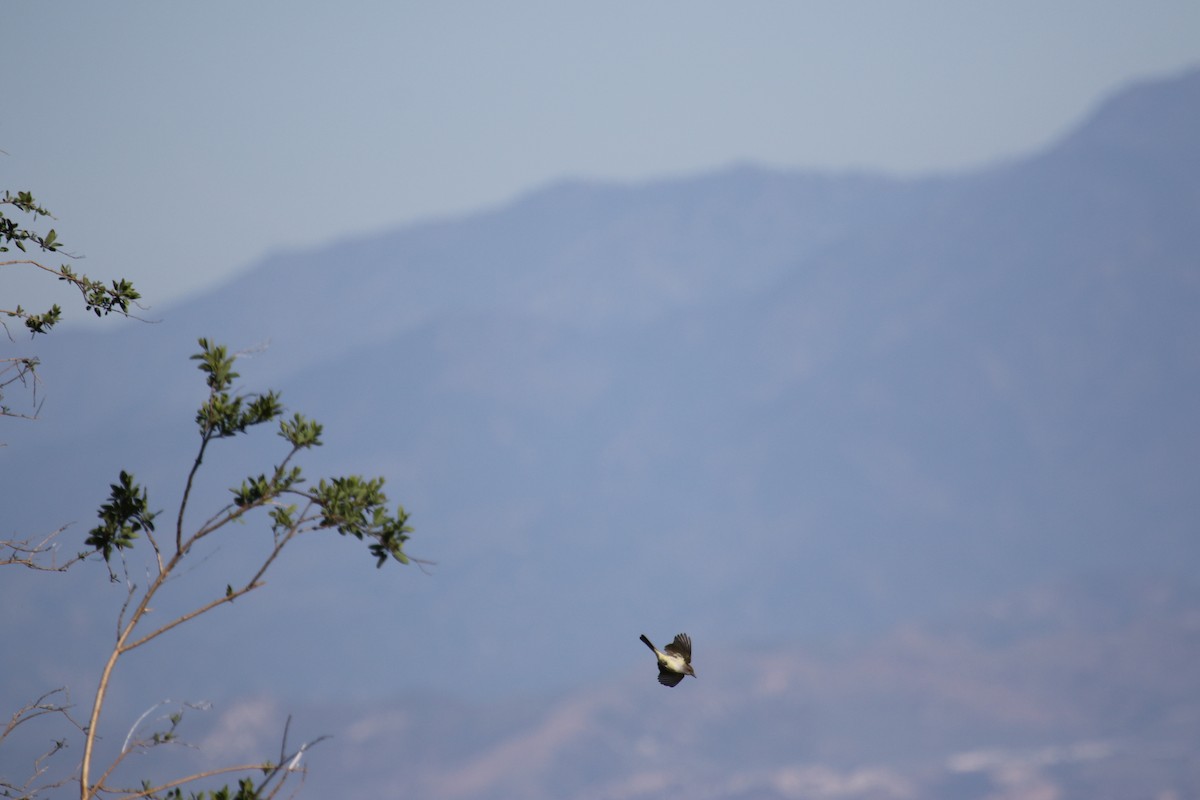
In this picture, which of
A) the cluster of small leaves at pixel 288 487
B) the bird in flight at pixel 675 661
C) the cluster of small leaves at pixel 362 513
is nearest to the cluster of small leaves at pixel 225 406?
the cluster of small leaves at pixel 288 487

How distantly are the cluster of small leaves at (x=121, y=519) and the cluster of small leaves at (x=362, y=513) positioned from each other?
5.95ft

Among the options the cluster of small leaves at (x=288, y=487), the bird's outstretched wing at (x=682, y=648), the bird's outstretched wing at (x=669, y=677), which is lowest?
the bird's outstretched wing at (x=669, y=677)

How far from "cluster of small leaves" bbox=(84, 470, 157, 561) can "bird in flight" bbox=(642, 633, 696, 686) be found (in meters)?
5.41

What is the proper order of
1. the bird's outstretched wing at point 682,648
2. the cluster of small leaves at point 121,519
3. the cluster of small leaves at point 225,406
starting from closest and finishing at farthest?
the bird's outstretched wing at point 682,648, the cluster of small leaves at point 225,406, the cluster of small leaves at point 121,519

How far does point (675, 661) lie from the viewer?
39.4 ft

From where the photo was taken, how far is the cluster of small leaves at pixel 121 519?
13367 mm

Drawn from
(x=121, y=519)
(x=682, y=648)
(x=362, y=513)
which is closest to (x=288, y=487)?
(x=362, y=513)

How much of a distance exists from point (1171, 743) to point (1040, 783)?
2817 cm

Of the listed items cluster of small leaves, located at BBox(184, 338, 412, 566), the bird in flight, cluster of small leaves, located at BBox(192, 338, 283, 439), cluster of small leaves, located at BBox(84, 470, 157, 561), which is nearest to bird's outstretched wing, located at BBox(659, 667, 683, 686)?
the bird in flight

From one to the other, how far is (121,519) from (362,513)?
250 centimetres

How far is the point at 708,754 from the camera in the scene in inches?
7470

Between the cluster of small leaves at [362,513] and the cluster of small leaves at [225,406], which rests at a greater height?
the cluster of small leaves at [225,406]

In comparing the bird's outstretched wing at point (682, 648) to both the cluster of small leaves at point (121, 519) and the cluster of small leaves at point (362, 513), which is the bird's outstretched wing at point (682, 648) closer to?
the cluster of small leaves at point (362, 513)

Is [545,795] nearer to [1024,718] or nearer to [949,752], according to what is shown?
[949,752]
